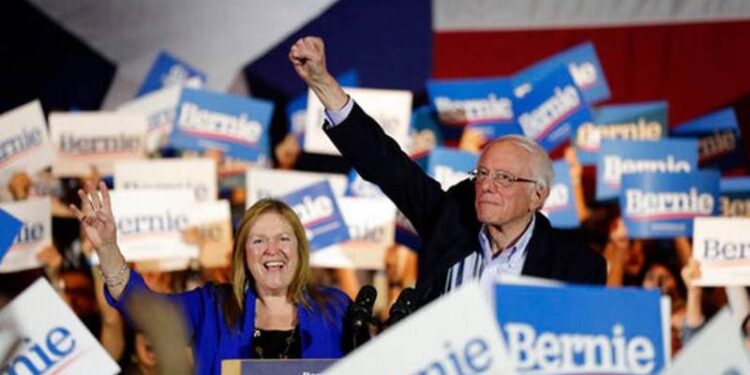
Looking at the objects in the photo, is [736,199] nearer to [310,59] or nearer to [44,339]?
[310,59]

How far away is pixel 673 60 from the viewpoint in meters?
10.0

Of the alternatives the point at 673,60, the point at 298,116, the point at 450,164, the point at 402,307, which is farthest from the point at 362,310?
the point at 673,60

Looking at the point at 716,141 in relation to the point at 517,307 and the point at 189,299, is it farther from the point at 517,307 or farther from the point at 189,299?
the point at 517,307

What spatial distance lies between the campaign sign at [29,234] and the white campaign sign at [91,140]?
A: 116 cm

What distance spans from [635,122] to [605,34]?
1.69 metres

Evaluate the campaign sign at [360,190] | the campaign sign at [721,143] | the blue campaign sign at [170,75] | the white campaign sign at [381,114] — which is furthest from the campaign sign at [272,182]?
the campaign sign at [721,143]

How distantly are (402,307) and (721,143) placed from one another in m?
5.47

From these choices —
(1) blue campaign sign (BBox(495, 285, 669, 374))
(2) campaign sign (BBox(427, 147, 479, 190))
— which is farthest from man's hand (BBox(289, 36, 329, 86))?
(2) campaign sign (BBox(427, 147, 479, 190))

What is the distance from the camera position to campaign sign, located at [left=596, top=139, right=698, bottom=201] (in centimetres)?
755

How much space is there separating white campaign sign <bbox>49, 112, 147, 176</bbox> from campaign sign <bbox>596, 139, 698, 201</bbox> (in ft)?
7.60

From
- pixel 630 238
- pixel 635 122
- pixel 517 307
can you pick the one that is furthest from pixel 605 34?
pixel 517 307

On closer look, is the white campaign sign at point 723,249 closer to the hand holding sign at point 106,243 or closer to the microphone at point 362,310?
the microphone at point 362,310

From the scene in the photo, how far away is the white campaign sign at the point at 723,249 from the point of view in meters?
6.33

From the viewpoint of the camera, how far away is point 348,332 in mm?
3832
